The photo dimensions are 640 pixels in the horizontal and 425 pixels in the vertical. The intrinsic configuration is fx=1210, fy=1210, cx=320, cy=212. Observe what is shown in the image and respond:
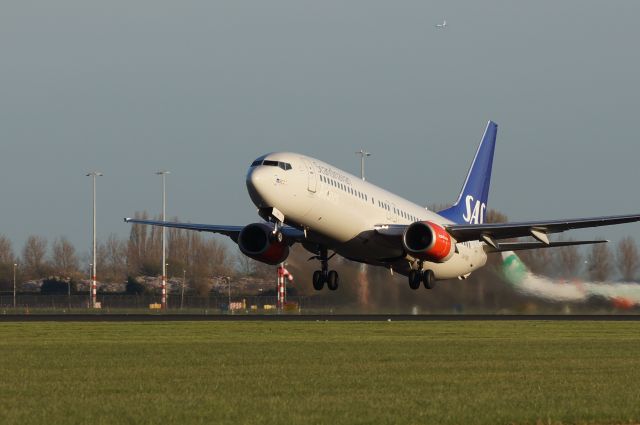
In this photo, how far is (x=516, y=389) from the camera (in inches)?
1037

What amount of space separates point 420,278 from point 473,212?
1610 centimetres

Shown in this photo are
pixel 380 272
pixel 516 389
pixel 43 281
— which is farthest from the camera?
pixel 43 281

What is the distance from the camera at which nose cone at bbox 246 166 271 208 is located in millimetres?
45094

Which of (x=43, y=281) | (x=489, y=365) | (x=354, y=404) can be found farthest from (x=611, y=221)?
(x=43, y=281)

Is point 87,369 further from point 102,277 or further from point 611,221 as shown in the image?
point 102,277

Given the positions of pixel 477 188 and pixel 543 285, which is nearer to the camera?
pixel 543 285

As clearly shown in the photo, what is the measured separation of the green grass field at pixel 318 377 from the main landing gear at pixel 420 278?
4487mm

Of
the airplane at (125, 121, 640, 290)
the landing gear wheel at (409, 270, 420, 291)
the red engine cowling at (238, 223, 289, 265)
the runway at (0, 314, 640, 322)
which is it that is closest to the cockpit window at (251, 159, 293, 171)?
the airplane at (125, 121, 640, 290)

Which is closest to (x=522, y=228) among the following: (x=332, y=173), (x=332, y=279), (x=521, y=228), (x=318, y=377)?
(x=521, y=228)

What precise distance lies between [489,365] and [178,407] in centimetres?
1292

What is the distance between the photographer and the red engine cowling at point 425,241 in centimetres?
5212

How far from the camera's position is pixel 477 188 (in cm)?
7275

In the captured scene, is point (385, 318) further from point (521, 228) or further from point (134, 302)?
point (134, 302)

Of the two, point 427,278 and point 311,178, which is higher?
point 311,178
